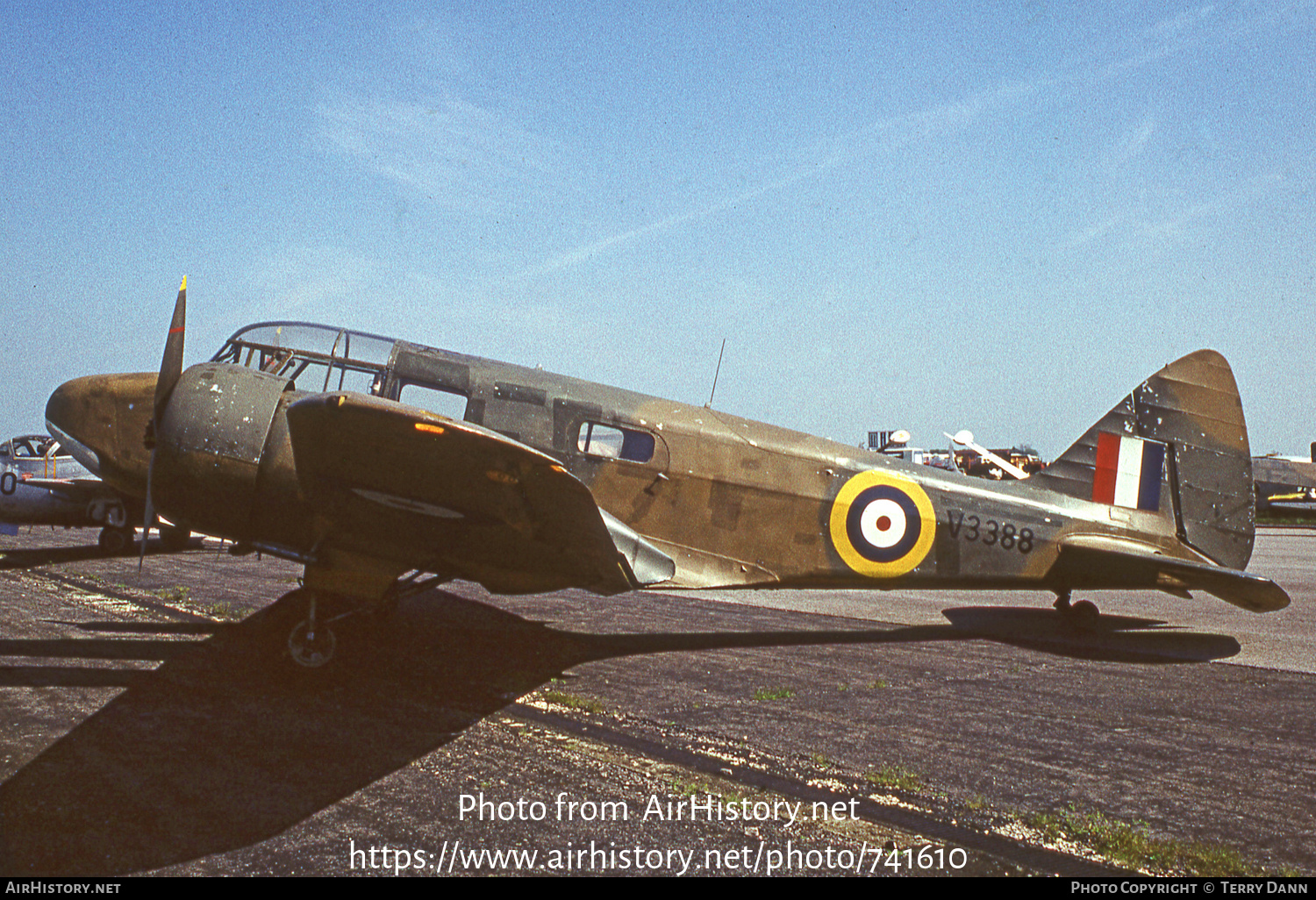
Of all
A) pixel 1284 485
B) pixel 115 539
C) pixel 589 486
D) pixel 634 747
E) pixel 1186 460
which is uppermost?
pixel 1284 485

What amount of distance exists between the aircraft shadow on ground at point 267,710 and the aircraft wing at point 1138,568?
2.36 ft

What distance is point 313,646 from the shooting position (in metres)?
6.49

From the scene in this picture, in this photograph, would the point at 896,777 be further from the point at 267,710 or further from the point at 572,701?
the point at 267,710

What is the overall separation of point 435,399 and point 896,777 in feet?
15.9

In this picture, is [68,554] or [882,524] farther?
[68,554]

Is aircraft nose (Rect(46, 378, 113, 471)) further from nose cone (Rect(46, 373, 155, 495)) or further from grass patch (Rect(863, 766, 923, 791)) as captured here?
grass patch (Rect(863, 766, 923, 791))

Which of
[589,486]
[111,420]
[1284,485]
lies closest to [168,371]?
[111,420]

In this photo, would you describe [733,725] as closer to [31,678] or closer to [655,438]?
[655,438]

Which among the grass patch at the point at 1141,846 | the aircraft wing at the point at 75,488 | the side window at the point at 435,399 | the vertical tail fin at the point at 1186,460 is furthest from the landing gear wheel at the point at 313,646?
the aircraft wing at the point at 75,488

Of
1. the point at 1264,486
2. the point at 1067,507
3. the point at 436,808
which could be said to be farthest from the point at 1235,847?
the point at 1264,486

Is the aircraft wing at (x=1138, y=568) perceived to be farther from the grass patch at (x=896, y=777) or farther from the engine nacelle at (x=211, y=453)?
the engine nacelle at (x=211, y=453)

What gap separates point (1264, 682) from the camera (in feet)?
23.5

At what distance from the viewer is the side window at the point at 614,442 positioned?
759 cm

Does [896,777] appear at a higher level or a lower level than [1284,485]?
lower
